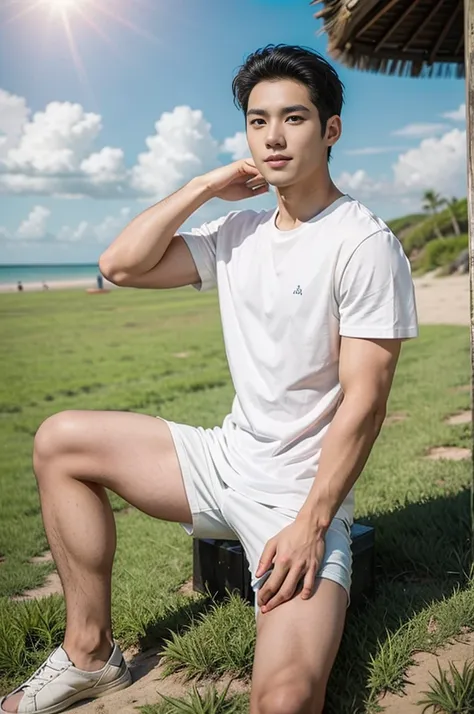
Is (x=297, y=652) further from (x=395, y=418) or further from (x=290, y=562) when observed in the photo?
(x=395, y=418)

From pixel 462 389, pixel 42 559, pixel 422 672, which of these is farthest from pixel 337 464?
pixel 462 389

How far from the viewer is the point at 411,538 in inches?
100

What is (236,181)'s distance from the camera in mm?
2111

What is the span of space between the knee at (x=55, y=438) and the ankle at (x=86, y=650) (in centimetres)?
43

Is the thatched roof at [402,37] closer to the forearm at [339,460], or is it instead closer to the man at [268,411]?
the man at [268,411]

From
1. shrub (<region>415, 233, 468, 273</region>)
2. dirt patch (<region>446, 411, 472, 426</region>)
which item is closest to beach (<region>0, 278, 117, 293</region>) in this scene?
shrub (<region>415, 233, 468, 273</region>)

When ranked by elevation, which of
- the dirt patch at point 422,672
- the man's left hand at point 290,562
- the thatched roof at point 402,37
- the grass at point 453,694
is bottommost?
the dirt patch at point 422,672

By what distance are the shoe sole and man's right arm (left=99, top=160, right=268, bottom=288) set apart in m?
1.05

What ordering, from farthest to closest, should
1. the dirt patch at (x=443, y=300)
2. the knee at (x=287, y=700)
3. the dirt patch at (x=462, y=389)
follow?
the dirt patch at (x=443, y=300) < the dirt patch at (x=462, y=389) < the knee at (x=287, y=700)

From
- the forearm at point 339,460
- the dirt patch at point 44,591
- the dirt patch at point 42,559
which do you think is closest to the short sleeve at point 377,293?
the forearm at point 339,460

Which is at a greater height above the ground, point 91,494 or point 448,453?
point 91,494

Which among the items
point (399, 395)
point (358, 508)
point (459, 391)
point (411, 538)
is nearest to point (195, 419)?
point (399, 395)

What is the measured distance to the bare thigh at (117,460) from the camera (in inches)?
76.8

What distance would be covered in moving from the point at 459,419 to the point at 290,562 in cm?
379
